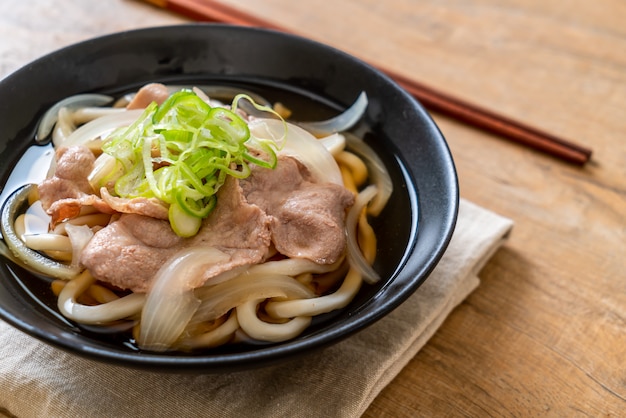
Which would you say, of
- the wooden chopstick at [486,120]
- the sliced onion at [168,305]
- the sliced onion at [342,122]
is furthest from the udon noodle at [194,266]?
the wooden chopstick at [486,120]

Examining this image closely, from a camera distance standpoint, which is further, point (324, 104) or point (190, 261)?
point (324, 104)

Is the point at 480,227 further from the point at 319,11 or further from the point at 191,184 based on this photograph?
the point at 319,11

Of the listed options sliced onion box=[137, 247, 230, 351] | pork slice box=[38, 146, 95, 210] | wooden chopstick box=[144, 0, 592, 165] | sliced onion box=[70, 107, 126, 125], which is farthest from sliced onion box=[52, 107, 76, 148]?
wooden chopstick box=[144, 0, 592, 165]

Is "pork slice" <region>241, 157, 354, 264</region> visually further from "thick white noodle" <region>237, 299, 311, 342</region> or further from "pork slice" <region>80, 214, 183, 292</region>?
"pork slice" <region>80, 214, 183, 292</region>

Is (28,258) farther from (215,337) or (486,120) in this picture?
(486,120)

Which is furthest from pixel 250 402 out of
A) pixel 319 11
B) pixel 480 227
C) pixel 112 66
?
pixel 319 11
